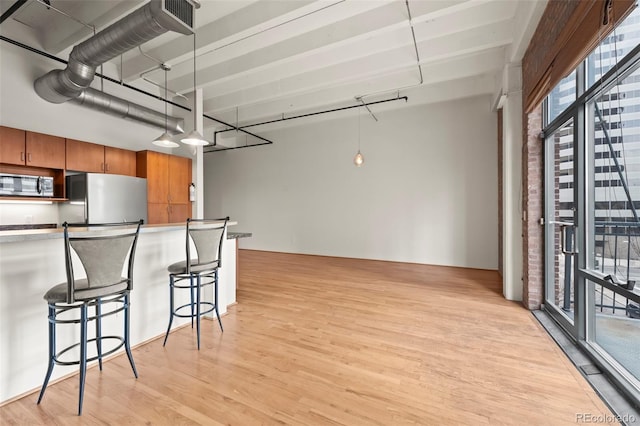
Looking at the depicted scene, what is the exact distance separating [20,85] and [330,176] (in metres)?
5.84

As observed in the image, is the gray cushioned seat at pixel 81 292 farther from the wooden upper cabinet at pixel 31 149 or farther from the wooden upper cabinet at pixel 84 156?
the wooden upper cabinet at pixel 84 156

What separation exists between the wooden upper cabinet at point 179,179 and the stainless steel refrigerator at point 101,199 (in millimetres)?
621

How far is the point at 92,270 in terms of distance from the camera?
1.77 m

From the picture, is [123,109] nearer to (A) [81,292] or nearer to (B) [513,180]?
(A) [81,292]

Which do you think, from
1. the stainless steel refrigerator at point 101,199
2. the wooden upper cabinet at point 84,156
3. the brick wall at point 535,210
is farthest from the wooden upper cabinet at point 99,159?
the brick wall at point 535,210

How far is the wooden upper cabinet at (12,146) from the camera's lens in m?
3.47

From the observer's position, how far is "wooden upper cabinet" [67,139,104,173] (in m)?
4.16

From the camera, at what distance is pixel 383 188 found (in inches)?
Answer: 262

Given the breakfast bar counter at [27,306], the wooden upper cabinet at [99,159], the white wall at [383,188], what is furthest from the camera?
the white wall at [383,188]

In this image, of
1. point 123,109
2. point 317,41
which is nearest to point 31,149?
point 123,109

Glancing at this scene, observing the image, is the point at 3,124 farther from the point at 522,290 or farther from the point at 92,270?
the point at 522,290

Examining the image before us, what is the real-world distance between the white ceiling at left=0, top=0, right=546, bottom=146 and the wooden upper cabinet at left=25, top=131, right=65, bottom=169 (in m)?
1.39

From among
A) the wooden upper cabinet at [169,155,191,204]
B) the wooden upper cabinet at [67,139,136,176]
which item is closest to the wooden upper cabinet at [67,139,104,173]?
the wooden upper cabinet at [67,139,136,176]

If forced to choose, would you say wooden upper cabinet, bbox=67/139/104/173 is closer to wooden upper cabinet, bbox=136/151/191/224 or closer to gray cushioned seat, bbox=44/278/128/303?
wooden upper cabinet, bbox=136/151/191/224
